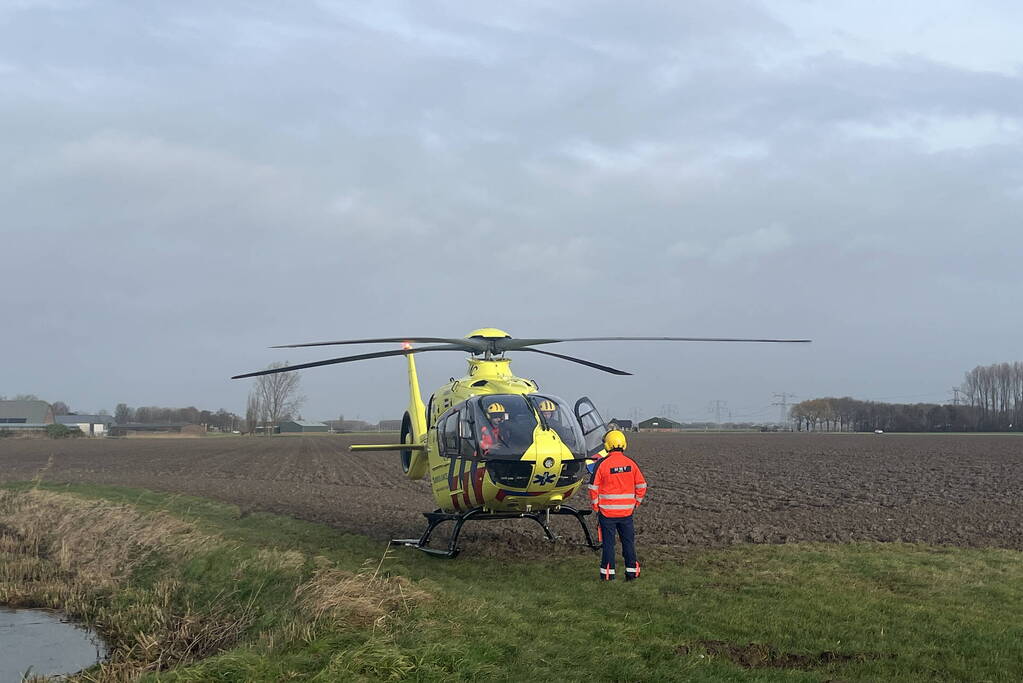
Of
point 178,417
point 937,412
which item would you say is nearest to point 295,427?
point 178,417

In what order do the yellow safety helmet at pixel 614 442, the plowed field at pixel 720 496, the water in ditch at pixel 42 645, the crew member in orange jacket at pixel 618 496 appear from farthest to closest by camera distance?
the plowed field at pixel 720 496 → the yellow safety helmet at pixel 614 442 → the crew member in orange jacket at pixel 618 496 → the water in ditch at pixel 42 645

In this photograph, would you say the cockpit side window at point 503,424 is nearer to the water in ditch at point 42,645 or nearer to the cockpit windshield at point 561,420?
the cockpit windshield at point 561,420

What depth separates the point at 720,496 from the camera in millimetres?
24266

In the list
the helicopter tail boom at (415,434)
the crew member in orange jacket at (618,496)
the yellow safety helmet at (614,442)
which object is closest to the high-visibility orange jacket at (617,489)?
the crew member in orange jacket at (618,496)

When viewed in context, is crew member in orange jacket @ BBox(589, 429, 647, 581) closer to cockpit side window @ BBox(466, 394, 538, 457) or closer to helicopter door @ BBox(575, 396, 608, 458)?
cockpit side window @ BBox(466, 394, 538, 457)

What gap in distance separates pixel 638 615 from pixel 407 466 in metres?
9.64

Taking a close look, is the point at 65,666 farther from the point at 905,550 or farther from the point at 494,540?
the point at 905,550

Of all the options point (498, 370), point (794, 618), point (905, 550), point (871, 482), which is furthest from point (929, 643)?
point (871, 482)

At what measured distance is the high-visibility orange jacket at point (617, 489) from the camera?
1148 centimetres

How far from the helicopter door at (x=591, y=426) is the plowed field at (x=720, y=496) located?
210 centimetres

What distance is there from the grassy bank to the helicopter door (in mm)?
1938

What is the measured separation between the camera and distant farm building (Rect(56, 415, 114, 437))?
12875cm

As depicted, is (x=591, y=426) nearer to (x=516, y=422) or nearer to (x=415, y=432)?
(x=516, y=422)

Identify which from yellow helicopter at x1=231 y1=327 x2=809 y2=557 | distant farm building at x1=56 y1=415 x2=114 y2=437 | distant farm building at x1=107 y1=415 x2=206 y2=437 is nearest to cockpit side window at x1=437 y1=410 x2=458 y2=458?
yellow helicopter at x1=231 y1=327 x2=809 y2=557
